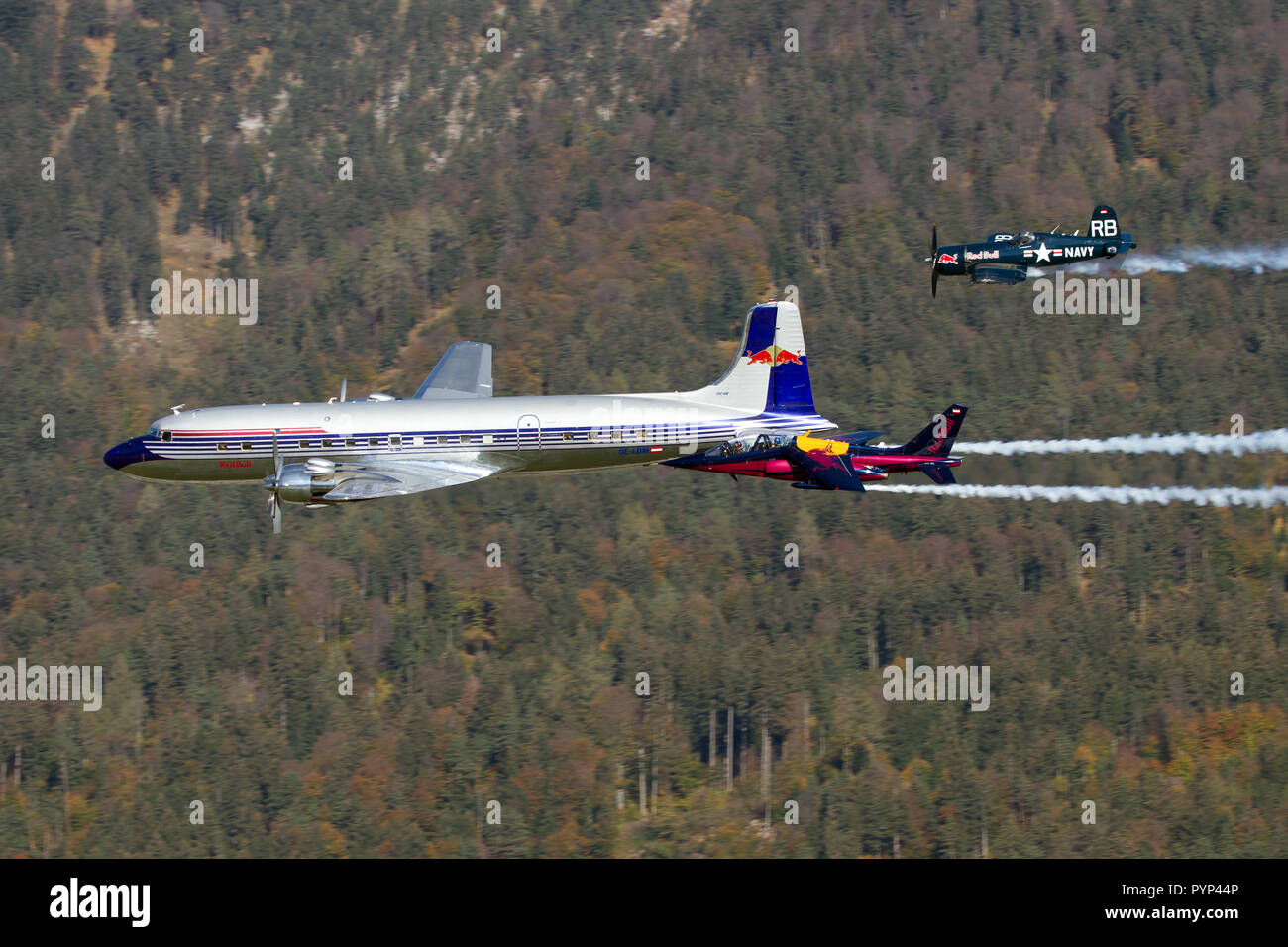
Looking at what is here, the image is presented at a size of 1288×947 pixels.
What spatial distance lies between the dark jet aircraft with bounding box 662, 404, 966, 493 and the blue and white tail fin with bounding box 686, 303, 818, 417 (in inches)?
73.5

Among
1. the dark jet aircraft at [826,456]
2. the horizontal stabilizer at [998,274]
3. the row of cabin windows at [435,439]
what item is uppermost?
the horizontal stabilizer at [998,274]

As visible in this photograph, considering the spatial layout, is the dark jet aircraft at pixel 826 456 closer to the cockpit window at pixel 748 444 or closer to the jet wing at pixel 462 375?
the cockpit window at pixel 748 444

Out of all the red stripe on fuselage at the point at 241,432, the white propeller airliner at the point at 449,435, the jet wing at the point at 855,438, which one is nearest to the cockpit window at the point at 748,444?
the white propeller airliner at the point at 449,435

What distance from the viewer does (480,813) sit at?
16475 centimetres

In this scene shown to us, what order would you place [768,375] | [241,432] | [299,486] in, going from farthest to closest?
[768,375], [241,432], [299,486]

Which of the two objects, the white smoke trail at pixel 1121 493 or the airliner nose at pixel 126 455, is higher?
the airliner nose at pixel 126 455

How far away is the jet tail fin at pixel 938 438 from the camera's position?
78.7 m

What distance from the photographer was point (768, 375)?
3199 inches

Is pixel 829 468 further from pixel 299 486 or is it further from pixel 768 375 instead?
pixel 299 486

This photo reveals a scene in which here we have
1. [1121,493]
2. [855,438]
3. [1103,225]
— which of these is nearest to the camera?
[855,438]

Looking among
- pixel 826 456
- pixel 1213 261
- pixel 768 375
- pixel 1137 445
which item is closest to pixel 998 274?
pixel 1137 445

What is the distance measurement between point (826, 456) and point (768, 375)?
522 centimetres

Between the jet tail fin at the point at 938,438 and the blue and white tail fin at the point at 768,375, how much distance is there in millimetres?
4842
